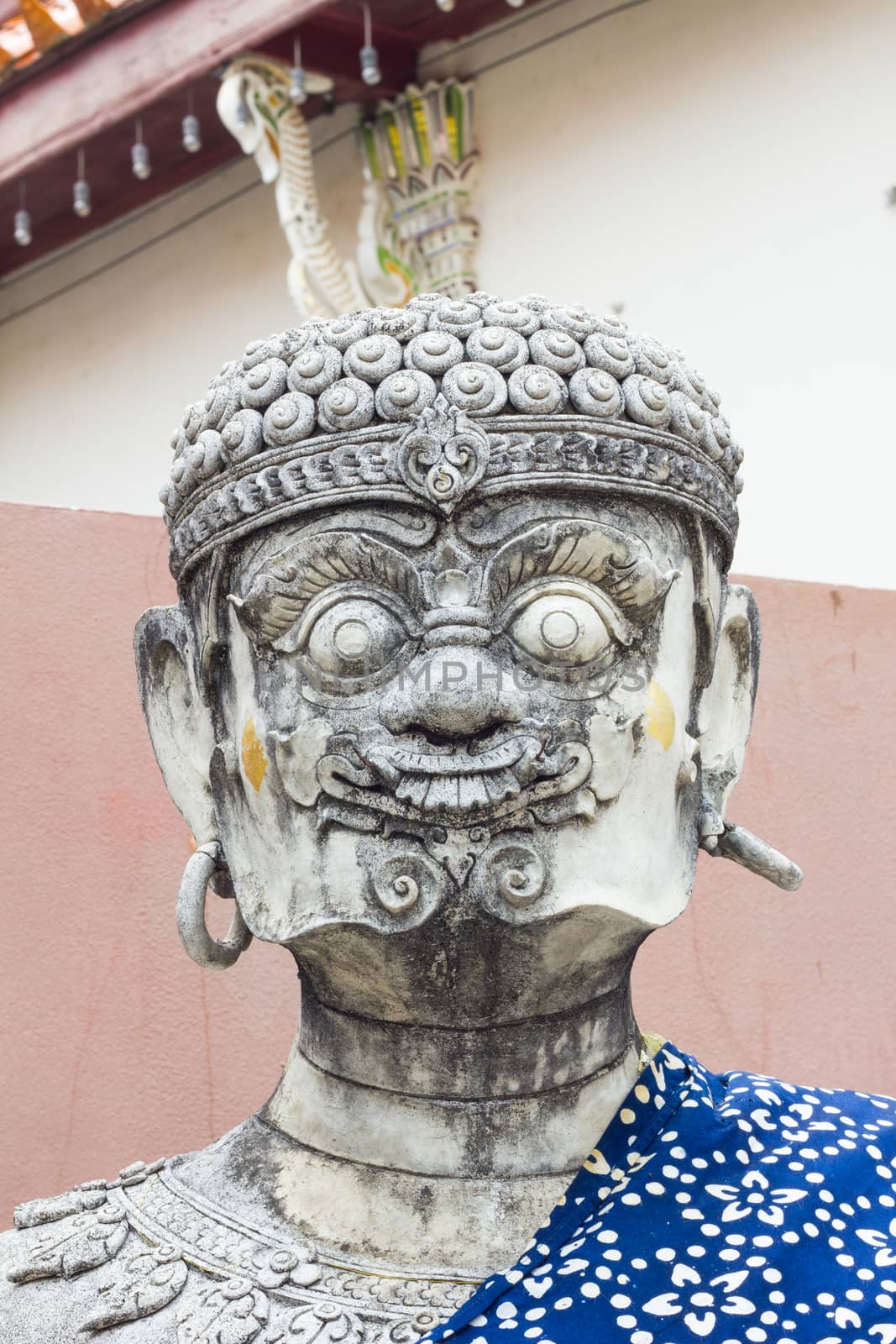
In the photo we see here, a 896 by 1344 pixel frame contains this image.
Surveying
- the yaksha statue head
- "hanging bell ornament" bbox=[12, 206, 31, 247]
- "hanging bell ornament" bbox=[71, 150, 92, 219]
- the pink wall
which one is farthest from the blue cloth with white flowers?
"hanging bell ornament" bbox=[12, 206, 31, 247]

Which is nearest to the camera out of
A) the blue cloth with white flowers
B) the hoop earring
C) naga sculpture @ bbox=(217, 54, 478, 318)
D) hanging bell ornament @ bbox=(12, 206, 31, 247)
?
the blue cloth with white flowers

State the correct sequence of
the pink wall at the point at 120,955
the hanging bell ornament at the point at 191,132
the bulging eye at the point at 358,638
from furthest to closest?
the hanging bell ornament at the point at 191,132
the pink wall at the point at 120,955
the bulging eye at the point at 358,638

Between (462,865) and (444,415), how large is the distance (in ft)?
1.68

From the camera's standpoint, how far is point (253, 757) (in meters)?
1.85

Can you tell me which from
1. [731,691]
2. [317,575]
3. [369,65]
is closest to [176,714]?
[317,575]

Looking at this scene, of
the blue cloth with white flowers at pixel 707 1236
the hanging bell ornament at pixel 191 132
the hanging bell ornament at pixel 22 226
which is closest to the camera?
the blue cloth with white flowers at pixel 707 1236

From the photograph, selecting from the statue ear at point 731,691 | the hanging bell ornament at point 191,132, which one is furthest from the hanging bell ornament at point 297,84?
the statue ear at point 731,691

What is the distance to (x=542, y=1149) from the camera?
1832 millimetres

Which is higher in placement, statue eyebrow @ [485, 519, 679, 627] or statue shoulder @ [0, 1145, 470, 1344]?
statue eyebrow @ [485, 519, 679, 627]

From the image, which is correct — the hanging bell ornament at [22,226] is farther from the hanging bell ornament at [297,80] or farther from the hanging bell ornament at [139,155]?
the hanging bell ornament at [297,80]

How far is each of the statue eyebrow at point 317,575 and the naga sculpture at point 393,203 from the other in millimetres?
2965

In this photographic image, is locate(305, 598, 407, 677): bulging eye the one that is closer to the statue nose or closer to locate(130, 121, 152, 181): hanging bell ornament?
the statue nose

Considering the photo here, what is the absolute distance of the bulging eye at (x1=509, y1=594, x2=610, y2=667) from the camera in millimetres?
1736

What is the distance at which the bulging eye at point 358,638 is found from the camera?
1.74 meters
